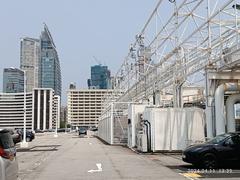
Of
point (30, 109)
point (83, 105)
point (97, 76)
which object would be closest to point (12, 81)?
point (30, 109)

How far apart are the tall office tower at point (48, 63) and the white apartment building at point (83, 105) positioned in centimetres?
2914

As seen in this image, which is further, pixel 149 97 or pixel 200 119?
pixel 149 97

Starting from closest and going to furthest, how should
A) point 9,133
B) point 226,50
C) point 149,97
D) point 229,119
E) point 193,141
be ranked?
point 9,133 → point 226,50 → point 229,119 → point 193,141 → point 149,97

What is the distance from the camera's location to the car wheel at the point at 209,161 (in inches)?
770

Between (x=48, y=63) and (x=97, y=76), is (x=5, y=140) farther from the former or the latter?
(x=97, y=76)

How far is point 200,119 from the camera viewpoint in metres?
31.1

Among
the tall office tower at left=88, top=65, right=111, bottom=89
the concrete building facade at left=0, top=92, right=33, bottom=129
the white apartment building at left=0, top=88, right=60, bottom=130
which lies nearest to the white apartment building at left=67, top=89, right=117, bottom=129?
the tall office tower at left=88, top=65, right=111, bottom=89

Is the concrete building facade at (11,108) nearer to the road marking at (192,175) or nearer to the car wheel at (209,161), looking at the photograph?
the car wheel at (209,161)

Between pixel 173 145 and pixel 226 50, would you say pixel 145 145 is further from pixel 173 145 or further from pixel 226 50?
pixel 226 50

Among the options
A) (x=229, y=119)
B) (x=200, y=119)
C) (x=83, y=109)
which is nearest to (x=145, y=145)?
(x=200, y=119)

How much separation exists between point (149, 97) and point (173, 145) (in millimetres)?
15321

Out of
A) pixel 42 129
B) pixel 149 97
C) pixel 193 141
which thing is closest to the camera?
pixel 193 141

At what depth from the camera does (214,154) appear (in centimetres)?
1964

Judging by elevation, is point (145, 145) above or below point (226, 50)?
below
